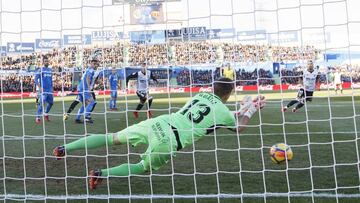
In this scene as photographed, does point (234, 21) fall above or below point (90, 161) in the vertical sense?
above

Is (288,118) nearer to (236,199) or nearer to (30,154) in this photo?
(30,154)

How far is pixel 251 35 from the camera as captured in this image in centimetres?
614

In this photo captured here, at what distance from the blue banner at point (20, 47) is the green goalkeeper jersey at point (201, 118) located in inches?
81.9

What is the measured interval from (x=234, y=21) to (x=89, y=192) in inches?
102

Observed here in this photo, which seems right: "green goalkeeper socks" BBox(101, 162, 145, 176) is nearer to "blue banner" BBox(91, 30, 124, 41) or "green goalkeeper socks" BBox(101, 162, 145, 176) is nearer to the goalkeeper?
the goalkeeper

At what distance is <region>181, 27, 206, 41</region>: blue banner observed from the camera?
5824 mm

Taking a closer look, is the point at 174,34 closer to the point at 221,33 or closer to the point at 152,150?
the point at 221,33

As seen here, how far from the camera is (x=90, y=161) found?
7219mm

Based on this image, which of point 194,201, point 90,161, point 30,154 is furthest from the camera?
point 30,154

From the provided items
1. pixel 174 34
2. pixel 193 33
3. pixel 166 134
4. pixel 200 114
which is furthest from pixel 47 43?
pixel 200 114

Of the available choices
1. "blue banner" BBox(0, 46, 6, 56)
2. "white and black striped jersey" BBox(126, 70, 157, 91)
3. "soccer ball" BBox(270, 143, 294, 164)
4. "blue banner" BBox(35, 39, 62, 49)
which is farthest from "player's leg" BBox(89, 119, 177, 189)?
"white and black striped jersey" BBox(126, 70, 157, 91)

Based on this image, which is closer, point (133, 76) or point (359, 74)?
point (359, 74)

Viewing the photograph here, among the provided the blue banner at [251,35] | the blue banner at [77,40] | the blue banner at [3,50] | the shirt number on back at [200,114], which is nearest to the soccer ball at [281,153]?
the shirt number on back at [200,114]

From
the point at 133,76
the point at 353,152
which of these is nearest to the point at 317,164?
the point at 353,152
